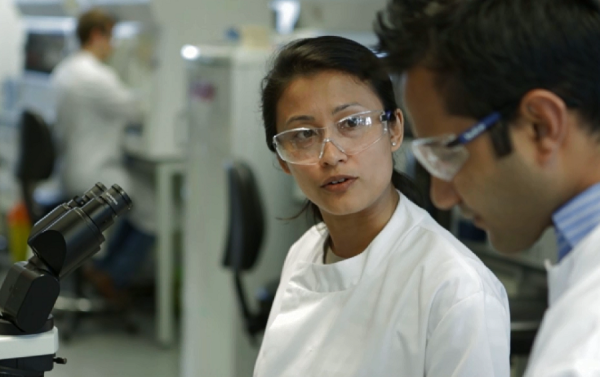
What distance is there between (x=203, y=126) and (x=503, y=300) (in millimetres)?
2187

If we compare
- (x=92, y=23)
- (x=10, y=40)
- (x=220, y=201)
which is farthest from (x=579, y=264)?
(x=10, y=40)

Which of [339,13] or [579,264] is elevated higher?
[339,13]

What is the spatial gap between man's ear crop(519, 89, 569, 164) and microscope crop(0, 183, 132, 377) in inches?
23.2

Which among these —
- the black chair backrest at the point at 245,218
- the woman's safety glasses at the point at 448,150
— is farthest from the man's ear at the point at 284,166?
the black chair backrest at the point at 245,218

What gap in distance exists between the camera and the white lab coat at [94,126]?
4.01m

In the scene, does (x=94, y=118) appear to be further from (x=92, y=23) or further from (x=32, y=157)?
(x=92, y=23)

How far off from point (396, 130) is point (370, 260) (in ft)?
0.78

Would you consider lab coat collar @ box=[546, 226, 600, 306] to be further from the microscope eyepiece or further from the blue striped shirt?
the microscope eyepiece

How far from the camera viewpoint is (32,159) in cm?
391

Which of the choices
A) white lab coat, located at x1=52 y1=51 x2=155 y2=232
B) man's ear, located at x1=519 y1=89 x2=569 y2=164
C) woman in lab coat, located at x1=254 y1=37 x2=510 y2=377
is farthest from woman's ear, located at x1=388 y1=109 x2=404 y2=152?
white lab coat, located at x1=52 y1=51 x2=155 y2=232

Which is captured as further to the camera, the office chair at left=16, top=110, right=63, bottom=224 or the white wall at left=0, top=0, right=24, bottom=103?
the white wall at left=0, top=0, right=24, bottom=103

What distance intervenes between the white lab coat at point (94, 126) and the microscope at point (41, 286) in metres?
2.97

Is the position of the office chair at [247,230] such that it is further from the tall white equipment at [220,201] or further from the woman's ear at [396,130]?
the woman's ear at [396,130]

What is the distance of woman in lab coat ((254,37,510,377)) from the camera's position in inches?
43.4
